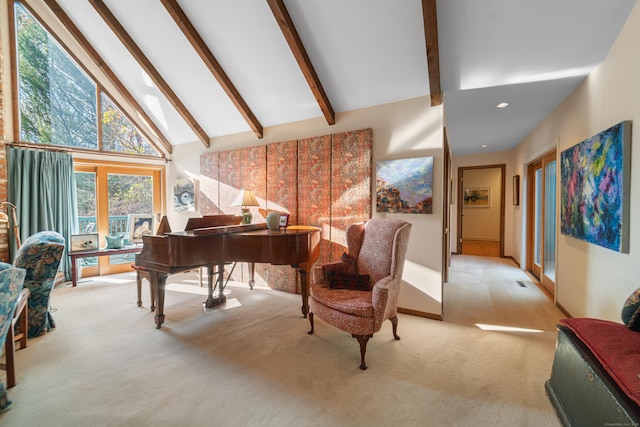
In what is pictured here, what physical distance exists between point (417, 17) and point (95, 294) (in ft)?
16.8

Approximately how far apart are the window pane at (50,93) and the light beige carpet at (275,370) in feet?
9.36

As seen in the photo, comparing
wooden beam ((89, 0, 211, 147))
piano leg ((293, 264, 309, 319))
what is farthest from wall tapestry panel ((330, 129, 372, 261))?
wooden beam ((89, 0, 211, 147))

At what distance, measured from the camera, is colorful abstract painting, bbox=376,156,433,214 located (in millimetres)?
3010

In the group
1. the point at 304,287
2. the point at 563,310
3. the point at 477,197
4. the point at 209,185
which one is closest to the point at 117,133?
the point at 209,185

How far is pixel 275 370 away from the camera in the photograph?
81.0 inches

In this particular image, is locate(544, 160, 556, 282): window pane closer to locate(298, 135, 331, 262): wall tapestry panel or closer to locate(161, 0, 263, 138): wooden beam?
locate(298, 135, 331, 262): wall tapestry panel

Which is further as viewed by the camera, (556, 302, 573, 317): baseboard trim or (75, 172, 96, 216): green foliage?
(75, 172, 96, 216): green foliage

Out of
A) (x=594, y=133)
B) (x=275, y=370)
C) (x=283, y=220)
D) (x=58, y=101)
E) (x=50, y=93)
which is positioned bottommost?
(x=275, y=370)

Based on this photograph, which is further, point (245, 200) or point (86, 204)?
point (86, 204)

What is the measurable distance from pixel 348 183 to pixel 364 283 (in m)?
1.37

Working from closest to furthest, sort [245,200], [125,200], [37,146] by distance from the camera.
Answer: [245,200]
[37,146]
[125,200]

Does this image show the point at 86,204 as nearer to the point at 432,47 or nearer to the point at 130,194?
the point at 130,194

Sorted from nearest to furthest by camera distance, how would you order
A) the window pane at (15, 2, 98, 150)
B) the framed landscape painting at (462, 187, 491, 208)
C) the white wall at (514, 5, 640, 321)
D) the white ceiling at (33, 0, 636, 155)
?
the white wall at (514, 5, 640, 321)
the white ceiling at (33, 0, 636, 155)
the window pane at (15, 2, 98, 150)
the framed landscape painting at (462, 187, 491, 208)

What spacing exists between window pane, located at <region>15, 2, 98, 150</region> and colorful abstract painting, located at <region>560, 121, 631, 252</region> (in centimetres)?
673
